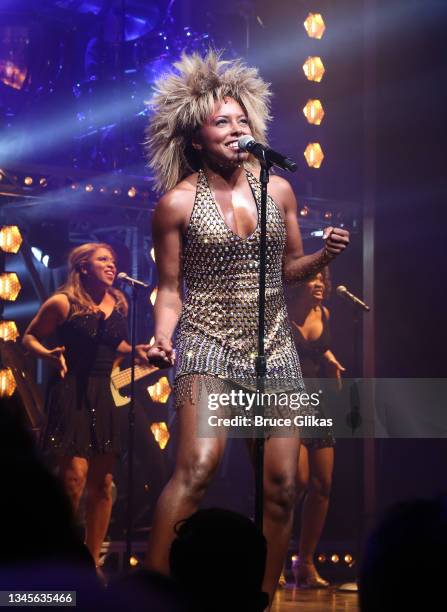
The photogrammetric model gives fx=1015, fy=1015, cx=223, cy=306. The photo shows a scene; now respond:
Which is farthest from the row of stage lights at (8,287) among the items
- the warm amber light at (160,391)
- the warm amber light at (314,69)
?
the warm amber light at (314,69)

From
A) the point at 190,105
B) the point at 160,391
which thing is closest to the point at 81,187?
the point at 160,391

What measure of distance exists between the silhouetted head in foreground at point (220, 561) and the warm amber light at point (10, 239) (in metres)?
5.04

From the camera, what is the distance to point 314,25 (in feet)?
25.8

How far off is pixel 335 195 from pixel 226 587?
639cm

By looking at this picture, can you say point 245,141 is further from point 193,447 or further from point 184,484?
point 184,484

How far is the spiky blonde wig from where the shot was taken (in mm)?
4156

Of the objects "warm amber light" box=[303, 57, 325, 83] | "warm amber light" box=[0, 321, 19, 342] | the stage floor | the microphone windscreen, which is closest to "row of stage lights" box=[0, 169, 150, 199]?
"warm amber light" box=[0, 321, 19, 342]

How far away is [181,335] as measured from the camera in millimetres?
4012

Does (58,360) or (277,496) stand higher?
(58,360)

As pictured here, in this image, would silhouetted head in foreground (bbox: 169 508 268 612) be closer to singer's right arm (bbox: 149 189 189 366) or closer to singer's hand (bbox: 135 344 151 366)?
singer's right arm (bbox: 149 189 189 366)

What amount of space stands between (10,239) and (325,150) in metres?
2.62

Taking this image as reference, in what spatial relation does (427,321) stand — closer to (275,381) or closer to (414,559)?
(275,381)

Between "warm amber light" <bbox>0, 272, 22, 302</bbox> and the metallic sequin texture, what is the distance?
3.13 meters

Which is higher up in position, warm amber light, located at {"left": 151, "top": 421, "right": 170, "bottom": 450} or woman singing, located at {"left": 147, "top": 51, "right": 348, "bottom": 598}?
woman singing, located at {"left": 147, "top": 51, "right": 348, "bottom": 598}
